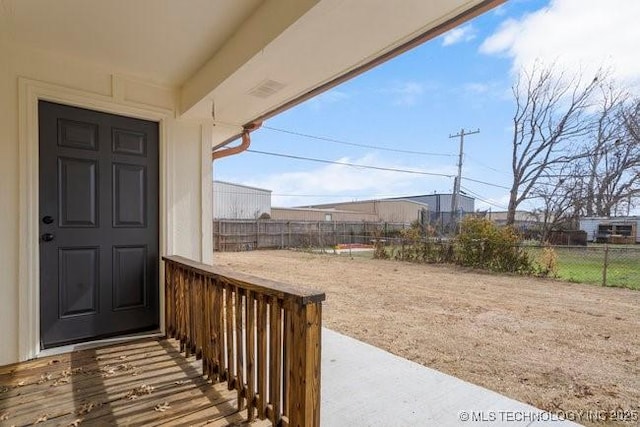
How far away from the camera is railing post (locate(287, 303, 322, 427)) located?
130cm

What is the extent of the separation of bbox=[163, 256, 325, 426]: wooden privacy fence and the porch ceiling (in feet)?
4.34

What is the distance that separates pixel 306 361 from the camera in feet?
4.28

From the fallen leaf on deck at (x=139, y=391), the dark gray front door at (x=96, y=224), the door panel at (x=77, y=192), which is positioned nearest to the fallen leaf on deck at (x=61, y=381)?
the fallen leaf on deck at (x=139, y=391)

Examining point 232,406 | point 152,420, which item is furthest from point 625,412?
point 152,420

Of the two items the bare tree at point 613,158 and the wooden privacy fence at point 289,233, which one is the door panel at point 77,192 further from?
the bare tree at point 613,158

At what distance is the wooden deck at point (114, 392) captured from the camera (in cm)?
166

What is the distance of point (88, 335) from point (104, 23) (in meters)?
2.32

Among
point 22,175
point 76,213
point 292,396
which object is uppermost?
point 22,175

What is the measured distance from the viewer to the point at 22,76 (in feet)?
7.64

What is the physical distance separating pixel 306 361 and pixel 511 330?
327cm

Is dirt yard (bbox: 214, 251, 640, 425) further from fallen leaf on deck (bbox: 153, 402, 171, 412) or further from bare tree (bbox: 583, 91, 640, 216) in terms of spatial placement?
→ bare tree (bbox: 583, 91, 640, 216)

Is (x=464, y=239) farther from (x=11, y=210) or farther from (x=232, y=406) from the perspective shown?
(x=11, y=210)

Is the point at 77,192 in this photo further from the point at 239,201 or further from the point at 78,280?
the point at 239,201

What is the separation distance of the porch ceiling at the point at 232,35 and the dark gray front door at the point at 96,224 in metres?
0.56
